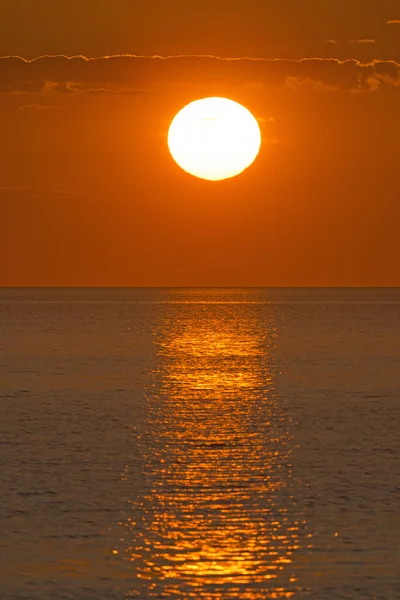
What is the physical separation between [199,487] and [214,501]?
191 centimetres

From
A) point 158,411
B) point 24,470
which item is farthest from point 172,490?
point 158,411

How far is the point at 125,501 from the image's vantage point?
24141 mm

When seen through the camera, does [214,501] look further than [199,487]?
No

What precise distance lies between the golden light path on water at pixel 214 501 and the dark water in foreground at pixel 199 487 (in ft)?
0.16

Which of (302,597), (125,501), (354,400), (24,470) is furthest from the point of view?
(354,400)

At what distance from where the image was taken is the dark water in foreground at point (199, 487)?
18094 millimetres

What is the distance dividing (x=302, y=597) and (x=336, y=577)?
127 cm

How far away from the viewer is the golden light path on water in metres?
17.9

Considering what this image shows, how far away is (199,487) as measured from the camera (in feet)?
84.4

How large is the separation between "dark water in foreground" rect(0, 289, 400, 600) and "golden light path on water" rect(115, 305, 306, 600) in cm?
5

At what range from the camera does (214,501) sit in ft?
78.2

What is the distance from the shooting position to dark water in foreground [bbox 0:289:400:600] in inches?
712

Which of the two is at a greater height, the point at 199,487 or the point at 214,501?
the point at 199,487

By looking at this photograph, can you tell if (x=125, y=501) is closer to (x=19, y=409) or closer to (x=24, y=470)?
(x=24, y=470)
